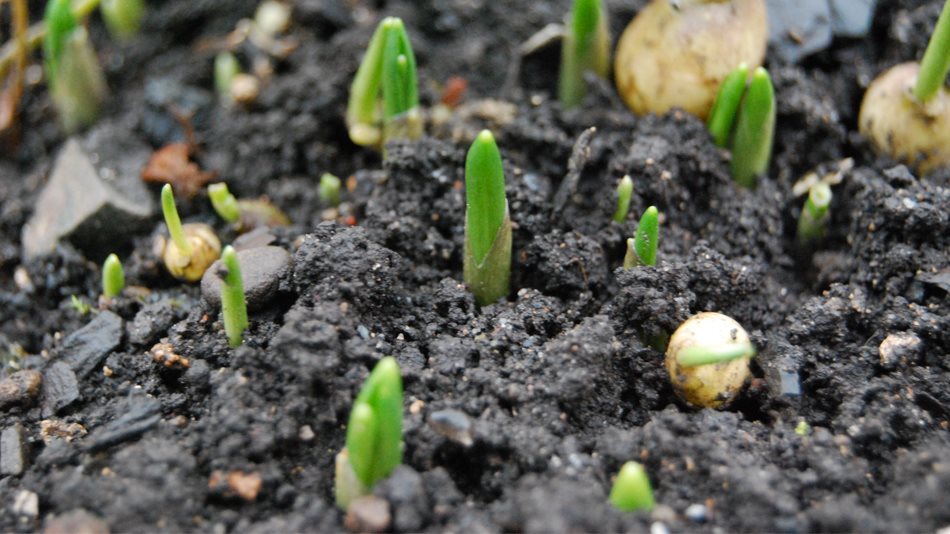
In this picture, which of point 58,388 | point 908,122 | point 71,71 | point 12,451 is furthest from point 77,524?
point 908,122

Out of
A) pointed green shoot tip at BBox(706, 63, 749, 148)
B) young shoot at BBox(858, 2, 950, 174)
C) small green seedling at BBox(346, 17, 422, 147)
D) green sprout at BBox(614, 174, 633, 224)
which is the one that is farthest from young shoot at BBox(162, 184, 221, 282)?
young shoot at BBox(858, 2, 950, 174)

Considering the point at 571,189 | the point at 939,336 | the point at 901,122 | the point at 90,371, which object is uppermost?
the point at 901,122

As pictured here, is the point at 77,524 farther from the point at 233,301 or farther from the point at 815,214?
the point at 815,214

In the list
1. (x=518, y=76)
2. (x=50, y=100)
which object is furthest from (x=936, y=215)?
(x=50, y=100)

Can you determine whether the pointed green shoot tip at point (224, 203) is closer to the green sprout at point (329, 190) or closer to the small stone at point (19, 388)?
the green sprout at point (329, 190)

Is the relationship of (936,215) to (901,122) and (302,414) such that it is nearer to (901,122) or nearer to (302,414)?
(901,122)

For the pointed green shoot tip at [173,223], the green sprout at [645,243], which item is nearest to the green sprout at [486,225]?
the green sprout at [645,243]

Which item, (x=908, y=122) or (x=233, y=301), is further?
(x=908, y=122)
